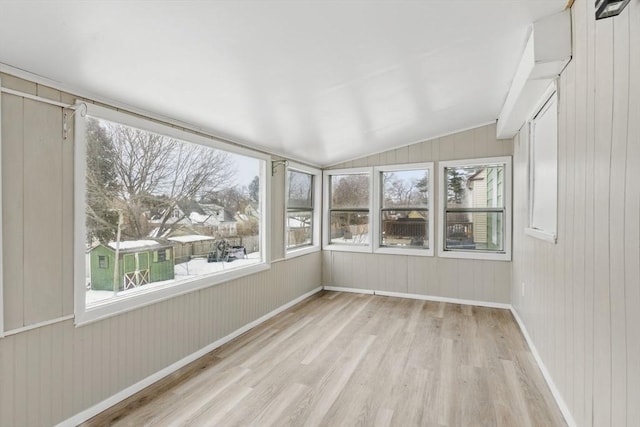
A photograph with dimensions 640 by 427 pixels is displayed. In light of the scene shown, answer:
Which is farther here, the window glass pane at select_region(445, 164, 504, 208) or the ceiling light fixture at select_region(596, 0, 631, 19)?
the window glass pane at select_region(445, 164, 504, 208)

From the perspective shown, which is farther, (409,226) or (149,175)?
(409,226)

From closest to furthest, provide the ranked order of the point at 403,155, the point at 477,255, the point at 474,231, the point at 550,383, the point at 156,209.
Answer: the point at 550,383 → the point at 156,209 → the point at 477,255 → the point at 474,231 → the point at 403,155

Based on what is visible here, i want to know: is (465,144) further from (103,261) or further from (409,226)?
(103,261)

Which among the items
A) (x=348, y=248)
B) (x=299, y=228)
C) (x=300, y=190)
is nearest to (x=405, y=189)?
(x=348, y=248)

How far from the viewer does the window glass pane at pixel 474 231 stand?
4.54 meters

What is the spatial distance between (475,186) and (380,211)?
4.70 ft

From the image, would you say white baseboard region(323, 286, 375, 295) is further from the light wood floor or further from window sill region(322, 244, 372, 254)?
the light wood floor

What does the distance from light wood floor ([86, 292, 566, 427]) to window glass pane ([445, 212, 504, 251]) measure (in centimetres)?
111

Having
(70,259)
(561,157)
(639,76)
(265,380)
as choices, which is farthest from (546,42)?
(70,259)

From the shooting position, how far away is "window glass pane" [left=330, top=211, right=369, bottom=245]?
5.38 m

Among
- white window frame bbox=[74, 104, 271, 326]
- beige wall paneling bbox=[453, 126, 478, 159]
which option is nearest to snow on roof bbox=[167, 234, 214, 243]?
white window frame bbox=[74, 104, 271, 326]

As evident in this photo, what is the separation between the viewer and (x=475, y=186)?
15.2 ft

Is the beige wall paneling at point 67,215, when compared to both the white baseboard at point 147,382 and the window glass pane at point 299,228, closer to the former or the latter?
the white baseboard at point 147,382

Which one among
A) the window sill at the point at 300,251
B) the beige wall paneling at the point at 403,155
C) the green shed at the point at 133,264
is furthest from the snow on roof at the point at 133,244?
the beige wall paneling at the point at 403,155
